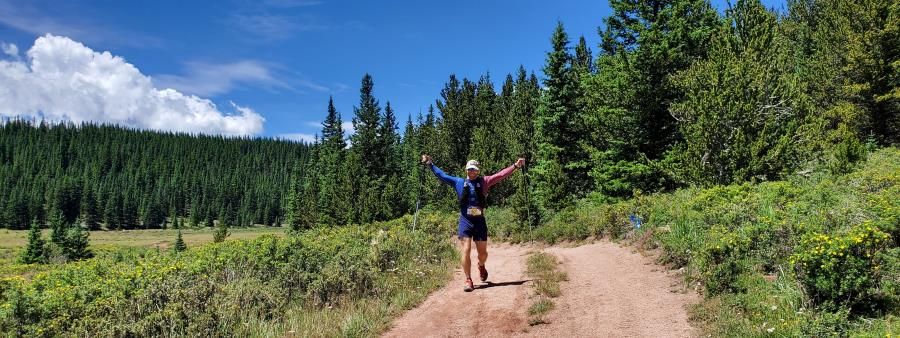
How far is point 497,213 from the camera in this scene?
29.9 metres

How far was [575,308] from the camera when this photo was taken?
7.64m

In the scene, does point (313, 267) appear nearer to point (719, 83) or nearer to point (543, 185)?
point (719, 83)

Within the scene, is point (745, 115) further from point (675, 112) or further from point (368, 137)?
point (368, 137)

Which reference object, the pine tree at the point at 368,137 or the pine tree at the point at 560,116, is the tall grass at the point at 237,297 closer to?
the pine tree at the point at 560,116

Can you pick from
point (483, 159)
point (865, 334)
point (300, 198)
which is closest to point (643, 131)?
point (483, 159)

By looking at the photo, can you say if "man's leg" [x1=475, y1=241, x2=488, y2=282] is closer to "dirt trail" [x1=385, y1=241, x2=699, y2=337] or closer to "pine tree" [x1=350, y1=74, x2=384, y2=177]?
"dirt trail" [x1=385, y1=241, x2=699, y2=337]

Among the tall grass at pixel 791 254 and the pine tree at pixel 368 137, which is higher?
the pine tree at pixel 368 137

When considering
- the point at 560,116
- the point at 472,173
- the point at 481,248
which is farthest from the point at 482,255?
the point at 560,116

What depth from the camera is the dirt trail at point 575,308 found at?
6.79 metres

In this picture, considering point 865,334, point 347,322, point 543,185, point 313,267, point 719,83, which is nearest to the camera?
point 865,334

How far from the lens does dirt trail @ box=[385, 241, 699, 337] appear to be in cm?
679

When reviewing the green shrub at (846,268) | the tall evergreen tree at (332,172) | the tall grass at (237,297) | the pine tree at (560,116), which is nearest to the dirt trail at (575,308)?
the tall grass at (237,297)

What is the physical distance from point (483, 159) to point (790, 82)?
1858 centimetres

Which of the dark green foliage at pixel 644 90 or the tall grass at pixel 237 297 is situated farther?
the dark green foliage at pixel 644 90
